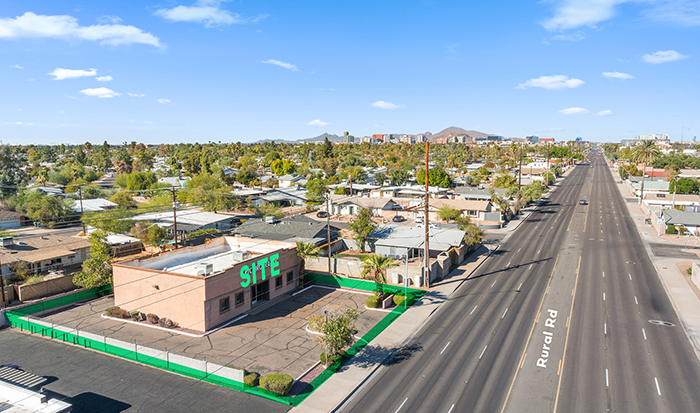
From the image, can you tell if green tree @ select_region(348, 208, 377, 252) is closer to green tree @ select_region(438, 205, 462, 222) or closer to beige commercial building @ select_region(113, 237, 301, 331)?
beige commercial building @ select_region(113, 237, 301, 331)

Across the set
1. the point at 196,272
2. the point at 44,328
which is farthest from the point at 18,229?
the point at 196,272

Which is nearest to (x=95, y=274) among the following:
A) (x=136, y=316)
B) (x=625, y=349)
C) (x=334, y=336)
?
(x=136, y=316)

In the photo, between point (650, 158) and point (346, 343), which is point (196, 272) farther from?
point (650, 158)

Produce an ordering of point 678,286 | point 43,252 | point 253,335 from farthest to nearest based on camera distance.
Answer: point 43,252
point 678,286
point 253,335

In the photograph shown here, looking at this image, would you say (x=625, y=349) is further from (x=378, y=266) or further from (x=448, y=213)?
(x=448, y=213)

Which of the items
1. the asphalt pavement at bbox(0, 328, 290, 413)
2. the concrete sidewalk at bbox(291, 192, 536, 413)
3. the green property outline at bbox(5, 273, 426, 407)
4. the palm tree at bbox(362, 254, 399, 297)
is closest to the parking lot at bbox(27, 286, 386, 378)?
the green property outline at bbox(5, 273, 426, 407)

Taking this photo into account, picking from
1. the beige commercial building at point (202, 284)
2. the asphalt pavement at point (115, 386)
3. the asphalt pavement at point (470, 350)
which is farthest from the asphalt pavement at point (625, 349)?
the beige commercial building at point (202, 284)
